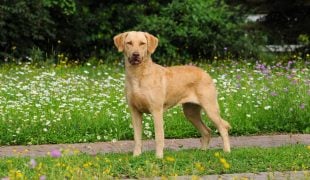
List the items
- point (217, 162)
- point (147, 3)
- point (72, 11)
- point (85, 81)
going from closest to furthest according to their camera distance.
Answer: point (217, 162), point (85, 81), point (72, 11), point (147, 3)

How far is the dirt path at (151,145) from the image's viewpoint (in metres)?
9.44

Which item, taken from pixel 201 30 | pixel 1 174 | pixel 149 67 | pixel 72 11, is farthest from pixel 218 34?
pixel 1 174

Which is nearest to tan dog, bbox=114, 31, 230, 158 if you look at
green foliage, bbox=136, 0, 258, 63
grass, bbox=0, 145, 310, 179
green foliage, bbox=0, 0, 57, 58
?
grass, bbox=0, 145, 310, 179

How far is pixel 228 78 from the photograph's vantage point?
46.1ft

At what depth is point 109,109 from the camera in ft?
36.9

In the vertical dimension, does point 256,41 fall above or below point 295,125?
above

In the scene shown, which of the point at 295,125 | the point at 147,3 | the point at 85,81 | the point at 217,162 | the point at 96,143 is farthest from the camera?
the point at 147,3

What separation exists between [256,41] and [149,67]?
1302 cm

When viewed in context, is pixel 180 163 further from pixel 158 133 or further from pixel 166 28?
pixel 166 28

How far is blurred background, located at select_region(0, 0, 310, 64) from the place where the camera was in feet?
63.2

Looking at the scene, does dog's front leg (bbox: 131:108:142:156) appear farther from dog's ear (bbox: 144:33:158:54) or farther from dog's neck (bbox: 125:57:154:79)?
dog's ear (bbox: 144:33:158:54)

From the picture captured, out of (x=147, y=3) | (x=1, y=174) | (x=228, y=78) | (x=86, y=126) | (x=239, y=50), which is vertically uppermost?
(x=147, y=3)

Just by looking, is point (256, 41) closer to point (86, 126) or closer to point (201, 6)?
point (201, 6)

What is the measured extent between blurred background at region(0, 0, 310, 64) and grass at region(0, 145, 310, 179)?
10904mm
